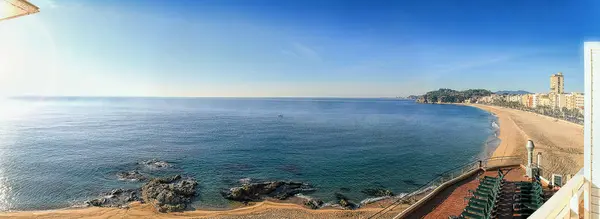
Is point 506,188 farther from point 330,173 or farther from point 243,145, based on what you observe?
point 243,145

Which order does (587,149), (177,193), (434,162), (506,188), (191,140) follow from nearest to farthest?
(587,149), (506,188), (177,193), (434,162), (191,140)

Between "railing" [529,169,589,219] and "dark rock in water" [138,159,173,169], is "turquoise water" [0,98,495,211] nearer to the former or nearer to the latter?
"dark rock in water" [138,159,173,169]

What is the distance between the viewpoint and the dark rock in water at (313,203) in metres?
18.4

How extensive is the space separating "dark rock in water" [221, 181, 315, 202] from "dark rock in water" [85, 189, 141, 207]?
6.18 m

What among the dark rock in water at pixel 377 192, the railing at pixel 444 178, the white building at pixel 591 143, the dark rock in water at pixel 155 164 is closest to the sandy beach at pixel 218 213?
the railing at pixel 444 178

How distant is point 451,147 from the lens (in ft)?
129

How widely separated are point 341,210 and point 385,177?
27.9 feet

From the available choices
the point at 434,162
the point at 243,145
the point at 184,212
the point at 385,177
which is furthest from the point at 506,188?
the point at 243,145

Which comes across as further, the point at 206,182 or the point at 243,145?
the point at 243,145

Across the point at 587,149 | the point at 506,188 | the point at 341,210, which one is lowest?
the point at 341,210

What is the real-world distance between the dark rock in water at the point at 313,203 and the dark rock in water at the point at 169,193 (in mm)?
7930

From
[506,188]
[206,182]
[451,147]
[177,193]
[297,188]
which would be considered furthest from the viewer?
[451,147]

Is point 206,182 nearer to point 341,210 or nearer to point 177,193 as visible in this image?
point 177,193

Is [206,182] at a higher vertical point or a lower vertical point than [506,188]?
lower
